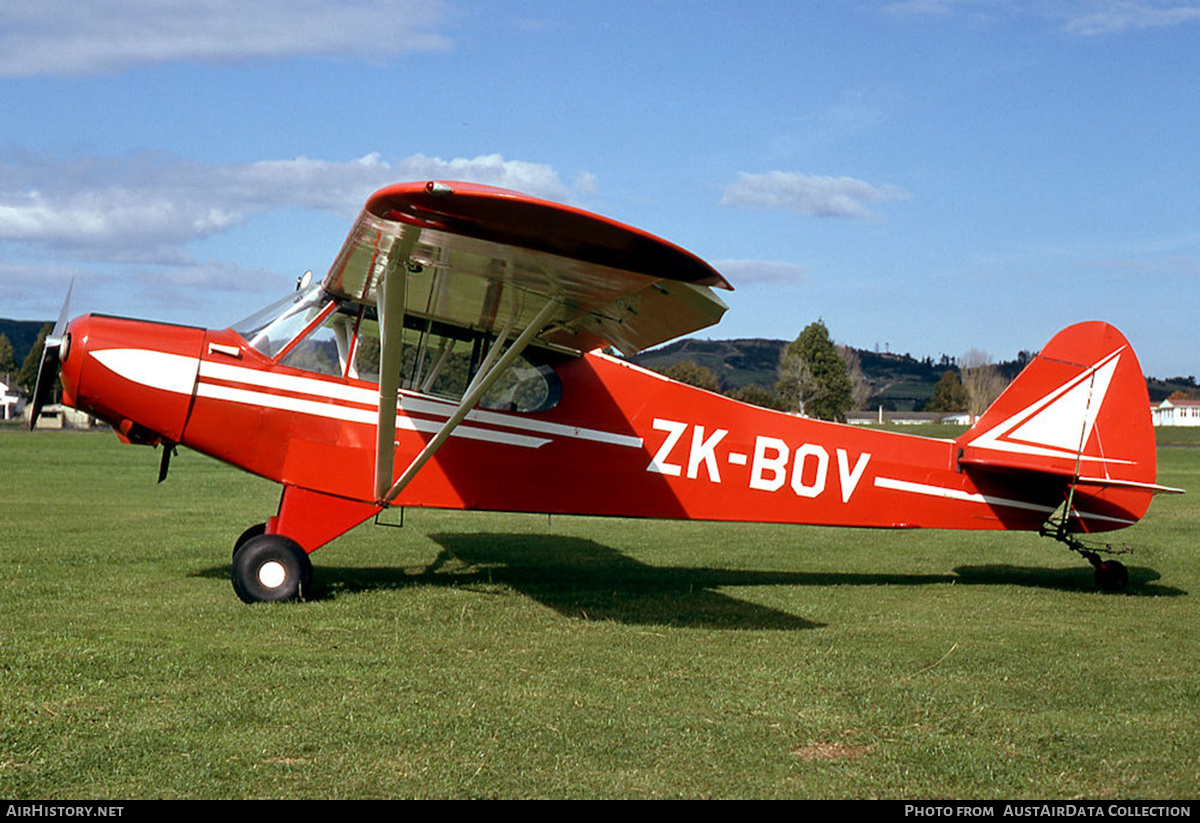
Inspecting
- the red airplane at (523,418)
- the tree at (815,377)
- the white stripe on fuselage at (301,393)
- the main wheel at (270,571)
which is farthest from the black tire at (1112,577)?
the tree at (815,377)

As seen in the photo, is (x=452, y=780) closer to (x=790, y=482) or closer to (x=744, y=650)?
(x=744, y=650)

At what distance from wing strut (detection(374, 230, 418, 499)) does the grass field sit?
111cm

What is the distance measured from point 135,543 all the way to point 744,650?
7.37m

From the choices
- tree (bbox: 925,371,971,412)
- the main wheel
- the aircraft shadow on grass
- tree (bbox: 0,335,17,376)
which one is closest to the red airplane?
the main wheel

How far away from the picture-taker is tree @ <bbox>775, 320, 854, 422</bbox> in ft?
284

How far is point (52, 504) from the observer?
50.2 feet

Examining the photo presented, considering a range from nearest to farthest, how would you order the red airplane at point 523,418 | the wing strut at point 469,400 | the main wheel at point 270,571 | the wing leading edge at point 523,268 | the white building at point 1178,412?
the wing leading edge at point 523,268, the wing strut at point 469,400, the red airplane at point 523,418, the main wheel at point 270,571, the white building at point 1178,412

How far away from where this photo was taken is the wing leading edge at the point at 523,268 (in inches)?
207

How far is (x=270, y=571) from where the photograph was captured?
7410 mm

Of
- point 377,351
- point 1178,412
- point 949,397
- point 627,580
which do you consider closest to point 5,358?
point 949,397

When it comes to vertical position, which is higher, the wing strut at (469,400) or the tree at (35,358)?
the wing strut at (469,400)

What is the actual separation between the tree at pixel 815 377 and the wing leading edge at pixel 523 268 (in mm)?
79354

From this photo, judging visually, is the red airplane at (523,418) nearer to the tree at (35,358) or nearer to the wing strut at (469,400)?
the wing strut at (469,400)

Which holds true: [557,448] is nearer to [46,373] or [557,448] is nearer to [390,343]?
[390,343]
